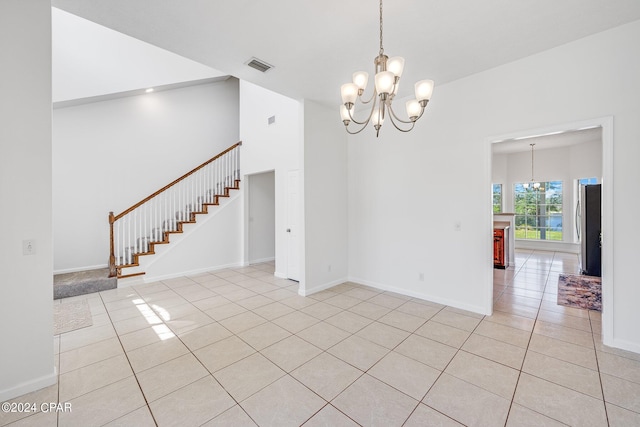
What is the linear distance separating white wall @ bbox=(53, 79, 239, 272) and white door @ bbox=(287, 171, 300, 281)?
345 centimetres

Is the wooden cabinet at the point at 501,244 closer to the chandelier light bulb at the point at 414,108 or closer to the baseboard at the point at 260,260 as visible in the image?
the chandelier light bulb at the point at 414,108

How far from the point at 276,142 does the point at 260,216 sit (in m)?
2.17

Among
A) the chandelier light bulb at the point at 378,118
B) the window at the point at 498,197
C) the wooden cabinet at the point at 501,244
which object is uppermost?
the chandelier light bulb at the point at 378,118

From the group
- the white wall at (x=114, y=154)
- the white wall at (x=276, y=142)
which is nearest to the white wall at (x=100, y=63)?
the white wall at (x=114, y=154)

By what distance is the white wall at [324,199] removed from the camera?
14.2ft

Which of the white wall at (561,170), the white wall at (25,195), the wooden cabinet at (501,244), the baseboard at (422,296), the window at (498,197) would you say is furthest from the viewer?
the window at (498,197)

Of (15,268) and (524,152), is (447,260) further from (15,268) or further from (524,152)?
(524,152)

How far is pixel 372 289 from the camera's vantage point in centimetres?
453

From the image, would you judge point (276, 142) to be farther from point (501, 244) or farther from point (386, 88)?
point (501, 244)

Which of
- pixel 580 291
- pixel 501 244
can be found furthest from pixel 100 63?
pixel 580 291

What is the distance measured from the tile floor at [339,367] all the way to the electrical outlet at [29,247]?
1134mm

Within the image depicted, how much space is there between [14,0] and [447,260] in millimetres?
5149

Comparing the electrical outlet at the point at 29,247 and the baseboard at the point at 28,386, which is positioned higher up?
the electrical outlet at the point at 29,247

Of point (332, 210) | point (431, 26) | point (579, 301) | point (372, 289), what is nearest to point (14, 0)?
point (431, 26)
